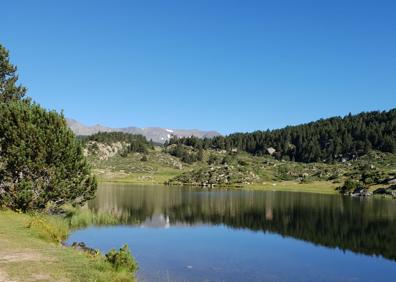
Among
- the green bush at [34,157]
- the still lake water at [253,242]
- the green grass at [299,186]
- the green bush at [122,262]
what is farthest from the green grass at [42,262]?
the green grass at [299,186]

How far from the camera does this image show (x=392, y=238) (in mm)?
54625

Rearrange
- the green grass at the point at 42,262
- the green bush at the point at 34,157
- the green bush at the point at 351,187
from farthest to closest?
the green bush at the point at 351,187 < the green bush at the point at 34,157 < the green grass at the point at 42,262

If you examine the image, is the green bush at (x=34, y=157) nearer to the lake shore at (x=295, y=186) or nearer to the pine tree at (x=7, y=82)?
the pine tree at (x=7, y=82)

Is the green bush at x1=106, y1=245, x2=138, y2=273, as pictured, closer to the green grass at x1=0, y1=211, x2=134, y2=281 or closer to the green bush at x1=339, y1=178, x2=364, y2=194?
the green grass at x1=0, y1=211, x2=134, y2=281

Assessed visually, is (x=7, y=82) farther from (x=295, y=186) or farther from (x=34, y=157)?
(x=295, y=186)

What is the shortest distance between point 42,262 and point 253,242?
30.5m

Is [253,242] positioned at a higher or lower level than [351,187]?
lower

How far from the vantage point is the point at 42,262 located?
25.2 metres

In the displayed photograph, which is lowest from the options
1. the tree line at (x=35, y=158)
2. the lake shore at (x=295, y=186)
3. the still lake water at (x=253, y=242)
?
the still lake water at (x=253, y=242)

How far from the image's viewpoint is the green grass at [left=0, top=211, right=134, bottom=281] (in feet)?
73.3

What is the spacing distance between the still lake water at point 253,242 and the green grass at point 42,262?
17.8 ft

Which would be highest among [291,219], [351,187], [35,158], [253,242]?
[35,158]

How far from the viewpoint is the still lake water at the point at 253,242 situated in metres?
36.1

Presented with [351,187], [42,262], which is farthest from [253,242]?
[351,187]
